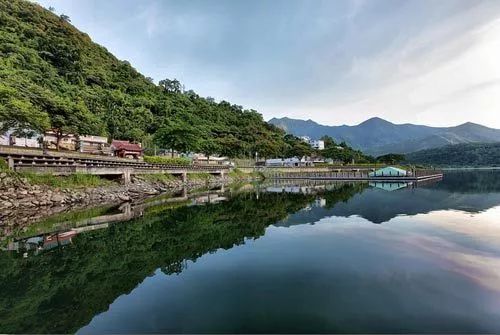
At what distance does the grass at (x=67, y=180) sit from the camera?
26.1 metres

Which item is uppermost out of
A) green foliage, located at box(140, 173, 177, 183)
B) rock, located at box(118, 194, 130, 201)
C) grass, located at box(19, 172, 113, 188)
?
grass, located at box(19, 172, 113, 188)

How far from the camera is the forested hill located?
40.4m

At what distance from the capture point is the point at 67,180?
96.0ft

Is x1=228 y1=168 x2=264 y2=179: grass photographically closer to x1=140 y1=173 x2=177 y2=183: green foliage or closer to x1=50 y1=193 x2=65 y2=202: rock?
x1=140 y1=173 x2=177 y2=183: green foliage

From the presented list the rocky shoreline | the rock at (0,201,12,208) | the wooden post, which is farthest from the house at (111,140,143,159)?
the rock at (0,201,12,208)

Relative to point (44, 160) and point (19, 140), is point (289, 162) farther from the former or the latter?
point (44, 160)

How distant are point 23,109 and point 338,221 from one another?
109ft

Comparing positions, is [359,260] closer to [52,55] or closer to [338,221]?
[338,221]

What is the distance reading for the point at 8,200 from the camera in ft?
76.0

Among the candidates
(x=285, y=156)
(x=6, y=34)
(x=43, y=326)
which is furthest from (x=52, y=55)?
(x=43, y=326)

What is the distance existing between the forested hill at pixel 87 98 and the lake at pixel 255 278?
27.2 meters

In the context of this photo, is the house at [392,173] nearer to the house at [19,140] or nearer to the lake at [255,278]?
the lake at [255,278]

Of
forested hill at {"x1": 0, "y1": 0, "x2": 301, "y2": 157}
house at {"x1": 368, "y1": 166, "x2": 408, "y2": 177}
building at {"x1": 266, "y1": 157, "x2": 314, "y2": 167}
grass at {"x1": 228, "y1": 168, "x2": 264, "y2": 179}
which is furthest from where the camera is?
building at {"x1": 266, "y1": 157, "x2": 314, "y2": 167}

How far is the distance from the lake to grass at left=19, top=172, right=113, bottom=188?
9407mm
